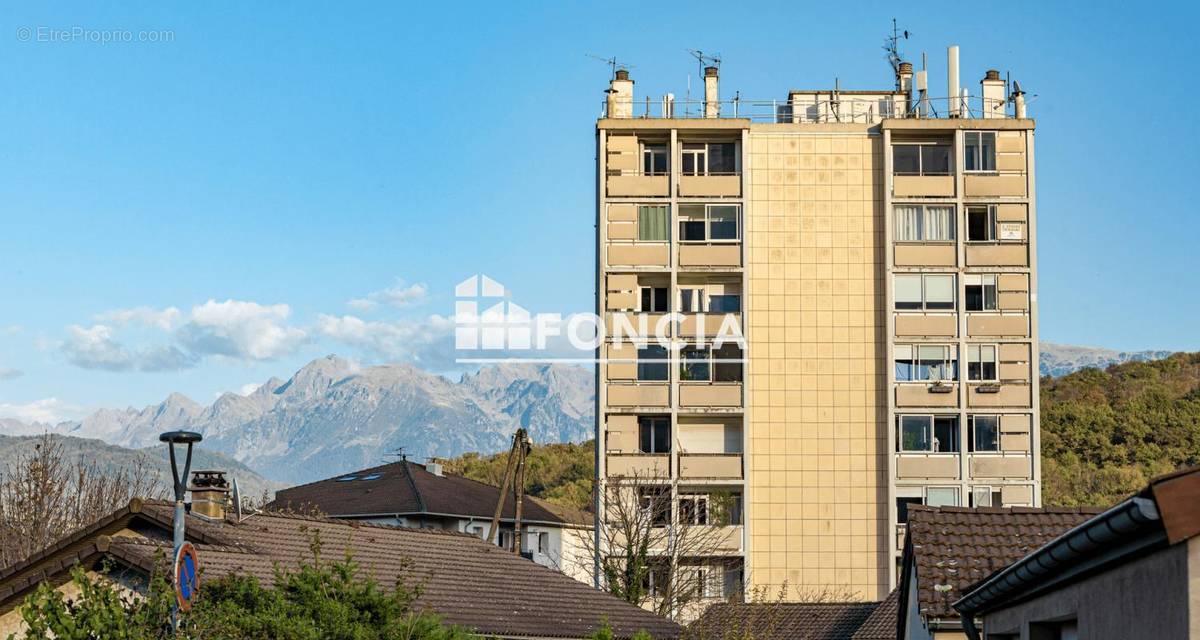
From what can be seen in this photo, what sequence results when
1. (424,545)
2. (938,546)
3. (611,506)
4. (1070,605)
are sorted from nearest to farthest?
(1070,605)
(938,546)
(424,545)
(611,506)

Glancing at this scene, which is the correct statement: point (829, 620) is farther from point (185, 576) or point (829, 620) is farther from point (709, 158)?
point (185, 576)

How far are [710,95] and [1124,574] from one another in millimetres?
47904

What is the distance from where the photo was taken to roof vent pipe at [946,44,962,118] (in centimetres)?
5556

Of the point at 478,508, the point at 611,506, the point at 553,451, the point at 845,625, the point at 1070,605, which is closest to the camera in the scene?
the point at 1070,605

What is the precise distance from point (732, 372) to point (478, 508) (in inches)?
595

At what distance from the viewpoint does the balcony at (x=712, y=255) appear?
54.0m

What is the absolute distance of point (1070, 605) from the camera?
12117 mm

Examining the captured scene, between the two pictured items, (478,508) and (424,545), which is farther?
(478,508)

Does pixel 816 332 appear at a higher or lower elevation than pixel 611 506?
higher

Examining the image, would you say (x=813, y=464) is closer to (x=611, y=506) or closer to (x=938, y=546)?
(x=611, y=506)

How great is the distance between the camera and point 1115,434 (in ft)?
307

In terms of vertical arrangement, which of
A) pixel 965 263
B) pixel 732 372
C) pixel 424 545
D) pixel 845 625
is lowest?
pixel 845 625

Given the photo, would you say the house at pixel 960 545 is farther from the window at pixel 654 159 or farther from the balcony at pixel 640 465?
the window at pixel 654 159

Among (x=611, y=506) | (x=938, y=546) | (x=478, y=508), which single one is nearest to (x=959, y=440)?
(x=611, y=506)
